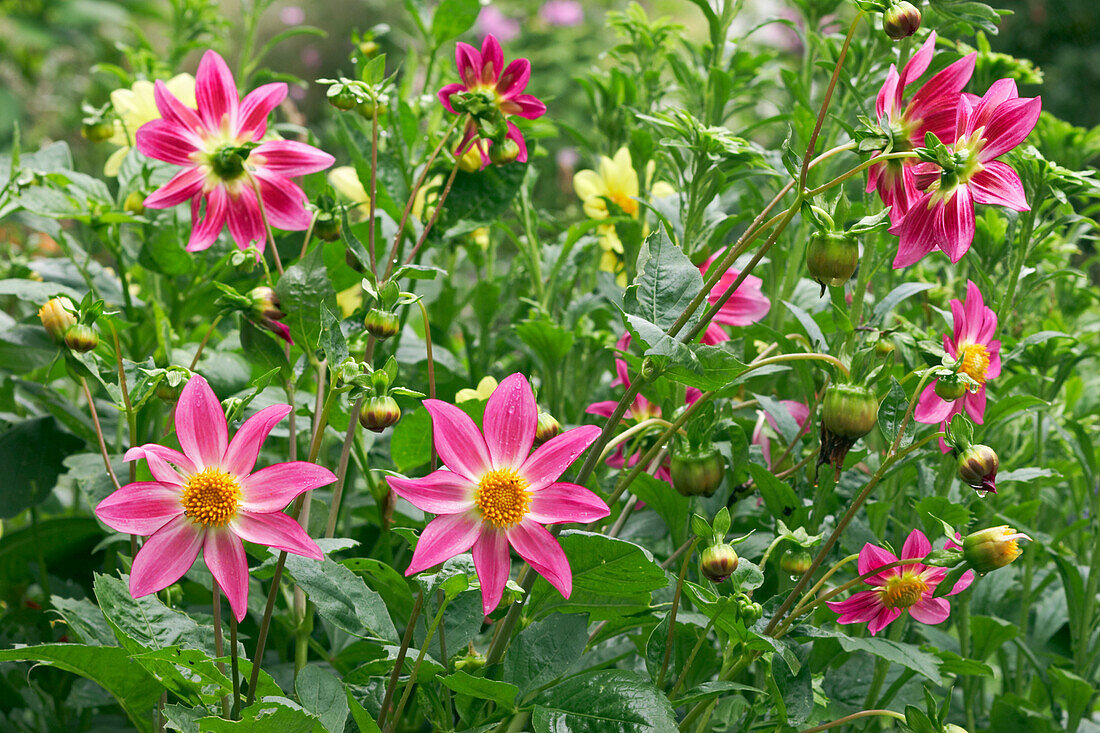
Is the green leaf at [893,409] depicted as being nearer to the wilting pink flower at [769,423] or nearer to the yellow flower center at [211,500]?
the wilting pink flower at [769,423]

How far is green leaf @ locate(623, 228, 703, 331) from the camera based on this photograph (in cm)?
48

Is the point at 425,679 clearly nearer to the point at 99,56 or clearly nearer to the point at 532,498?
the point at 532,498

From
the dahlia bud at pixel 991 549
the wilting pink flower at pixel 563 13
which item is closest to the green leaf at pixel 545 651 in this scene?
the dahlia bud at pixel 991 549

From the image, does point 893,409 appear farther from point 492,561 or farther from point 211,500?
point 211,500

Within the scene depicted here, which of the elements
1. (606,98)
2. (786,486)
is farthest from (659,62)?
(786,486)

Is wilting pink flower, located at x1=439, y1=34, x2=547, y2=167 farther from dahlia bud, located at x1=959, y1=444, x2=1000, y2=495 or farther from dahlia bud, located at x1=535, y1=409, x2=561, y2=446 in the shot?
dahlia bud, located at x1=959, y1=444, x2=1000, y2=495

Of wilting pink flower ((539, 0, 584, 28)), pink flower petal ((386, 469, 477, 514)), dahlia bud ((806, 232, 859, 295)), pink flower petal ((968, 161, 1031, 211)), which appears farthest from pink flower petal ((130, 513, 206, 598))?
wilting pink flower ((539, 0, 584, 28))

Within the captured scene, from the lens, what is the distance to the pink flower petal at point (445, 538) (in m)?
0.44

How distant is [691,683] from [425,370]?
35 cm

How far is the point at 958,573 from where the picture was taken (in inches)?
19.4

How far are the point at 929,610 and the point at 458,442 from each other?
1.06 ft

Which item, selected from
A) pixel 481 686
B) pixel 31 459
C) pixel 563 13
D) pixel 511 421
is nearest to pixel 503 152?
pixel 511 421

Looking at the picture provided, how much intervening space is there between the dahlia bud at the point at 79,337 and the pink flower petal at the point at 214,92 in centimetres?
18

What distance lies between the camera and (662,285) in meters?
0.50
